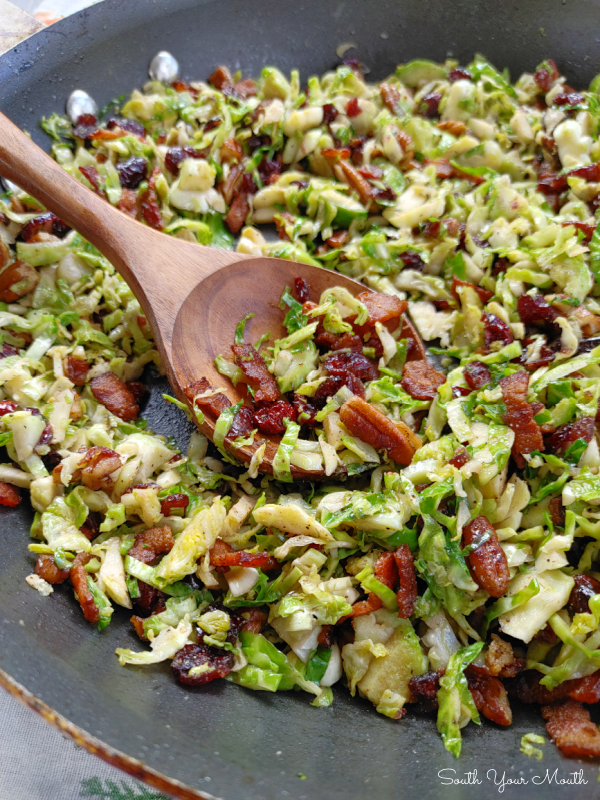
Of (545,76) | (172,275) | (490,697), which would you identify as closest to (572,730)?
(490,697)

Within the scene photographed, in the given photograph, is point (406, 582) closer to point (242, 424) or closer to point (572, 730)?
point (572, 730)

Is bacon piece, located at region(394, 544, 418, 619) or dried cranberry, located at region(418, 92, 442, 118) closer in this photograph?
bacon piece, located at region(394, 544, 418, 619)

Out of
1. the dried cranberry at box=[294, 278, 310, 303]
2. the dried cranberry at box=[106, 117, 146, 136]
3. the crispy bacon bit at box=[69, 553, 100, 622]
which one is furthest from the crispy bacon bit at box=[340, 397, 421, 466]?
the dried cranberry at box=[106, 117, 146, 136]

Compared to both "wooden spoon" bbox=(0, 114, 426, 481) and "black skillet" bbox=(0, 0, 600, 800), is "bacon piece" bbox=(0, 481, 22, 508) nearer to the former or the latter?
"black skillet" bbox=(0, 0, 600, 800)

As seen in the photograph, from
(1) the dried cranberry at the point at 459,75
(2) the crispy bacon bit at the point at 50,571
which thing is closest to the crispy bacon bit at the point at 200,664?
(2) the crispy bacon bit at the point at 50,571

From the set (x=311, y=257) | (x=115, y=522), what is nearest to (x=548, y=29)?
(x=311, y=257)

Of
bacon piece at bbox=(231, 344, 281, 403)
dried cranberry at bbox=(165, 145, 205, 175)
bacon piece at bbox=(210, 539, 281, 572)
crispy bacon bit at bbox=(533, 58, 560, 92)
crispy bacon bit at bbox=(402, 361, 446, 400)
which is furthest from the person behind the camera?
crispy bacon bit at bbox=(533, 58, 560, 92)

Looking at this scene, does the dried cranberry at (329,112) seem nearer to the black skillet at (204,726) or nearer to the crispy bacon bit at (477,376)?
the black skillet at (204,726)
